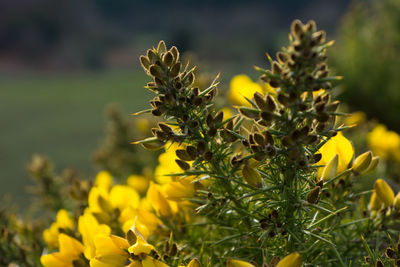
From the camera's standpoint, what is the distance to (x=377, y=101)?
1.58 m

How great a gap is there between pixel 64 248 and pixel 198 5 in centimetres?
1199

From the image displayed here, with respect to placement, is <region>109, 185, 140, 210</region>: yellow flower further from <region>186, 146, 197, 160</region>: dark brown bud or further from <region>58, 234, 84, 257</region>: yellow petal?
<region>186, 146, 197, 160</region>: dark brown bud

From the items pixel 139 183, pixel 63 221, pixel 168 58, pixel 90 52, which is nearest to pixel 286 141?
pixel 168 58

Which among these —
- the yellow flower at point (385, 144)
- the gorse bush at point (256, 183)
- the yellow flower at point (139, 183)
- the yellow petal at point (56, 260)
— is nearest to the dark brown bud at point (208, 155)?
the gorse bush at point (256, 183)

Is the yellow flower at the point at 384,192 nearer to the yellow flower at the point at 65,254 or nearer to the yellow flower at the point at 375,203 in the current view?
the yellow flower at the point at 375,203

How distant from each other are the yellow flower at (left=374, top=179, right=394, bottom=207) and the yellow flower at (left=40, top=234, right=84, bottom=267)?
1.11 ft

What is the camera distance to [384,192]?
0.41 metres

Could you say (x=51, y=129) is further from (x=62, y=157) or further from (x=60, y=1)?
(x=60, y=1)

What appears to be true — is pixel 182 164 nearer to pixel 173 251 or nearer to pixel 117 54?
pixel 173 251

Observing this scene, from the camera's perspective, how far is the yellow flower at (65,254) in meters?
0.41

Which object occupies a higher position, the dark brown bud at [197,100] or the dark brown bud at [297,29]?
the dark brown bud at [197,100]

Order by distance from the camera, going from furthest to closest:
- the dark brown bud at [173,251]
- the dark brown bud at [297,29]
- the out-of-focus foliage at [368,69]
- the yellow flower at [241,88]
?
the out-of-focus foliage at [368,69] < the yellow flower at [241,88] < the dark brown bud at [173,251] < the dark brown bud at [297,29]

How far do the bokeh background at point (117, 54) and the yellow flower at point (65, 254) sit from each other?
0.61ft

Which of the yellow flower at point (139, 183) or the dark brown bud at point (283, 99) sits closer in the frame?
the dark brown bud at point (283, 99)
